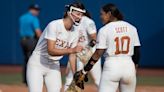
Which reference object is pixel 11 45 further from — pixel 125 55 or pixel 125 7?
pixel 125 55

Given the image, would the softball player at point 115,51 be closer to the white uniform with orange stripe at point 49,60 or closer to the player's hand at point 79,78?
the player's hand at point 79,78

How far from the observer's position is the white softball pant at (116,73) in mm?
8523

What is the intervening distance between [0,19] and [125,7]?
471 cm

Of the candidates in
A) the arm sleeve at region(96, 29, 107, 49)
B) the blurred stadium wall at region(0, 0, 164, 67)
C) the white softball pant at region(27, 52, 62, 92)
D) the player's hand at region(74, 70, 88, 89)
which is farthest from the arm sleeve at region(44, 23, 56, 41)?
the blurred stadium wall at region(0, 0, 164, 67)

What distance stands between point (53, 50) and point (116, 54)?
0.99m

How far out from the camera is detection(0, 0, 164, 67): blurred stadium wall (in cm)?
2164

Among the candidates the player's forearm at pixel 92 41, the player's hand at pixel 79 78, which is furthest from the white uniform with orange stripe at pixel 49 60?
the player's forearm at pixel 92 41

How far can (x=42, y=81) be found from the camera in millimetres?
9336

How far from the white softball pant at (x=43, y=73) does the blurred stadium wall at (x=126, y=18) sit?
1243 centimetres

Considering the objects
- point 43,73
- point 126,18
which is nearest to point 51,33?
point 43,73

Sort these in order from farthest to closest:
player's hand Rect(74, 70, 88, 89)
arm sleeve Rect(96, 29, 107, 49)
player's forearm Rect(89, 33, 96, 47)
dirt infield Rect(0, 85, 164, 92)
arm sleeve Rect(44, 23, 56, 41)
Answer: dirt infield Rect(0, 85, 164, 92)
player's forearm Rect(89, 33, 96, 47)
arm sleeve Rect(44, 23, 56, 41)
player's hand Rect(74, 70, 88, 89)
arm sleeve Rect(96, 29, 107, 49)

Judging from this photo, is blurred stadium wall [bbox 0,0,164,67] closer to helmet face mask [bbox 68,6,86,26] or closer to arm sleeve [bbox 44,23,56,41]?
helmet face mask [bbox 68,6,86,26]

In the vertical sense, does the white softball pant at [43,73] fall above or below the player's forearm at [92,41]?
below

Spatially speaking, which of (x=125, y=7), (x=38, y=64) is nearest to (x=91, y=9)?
(x=125, y=7)
